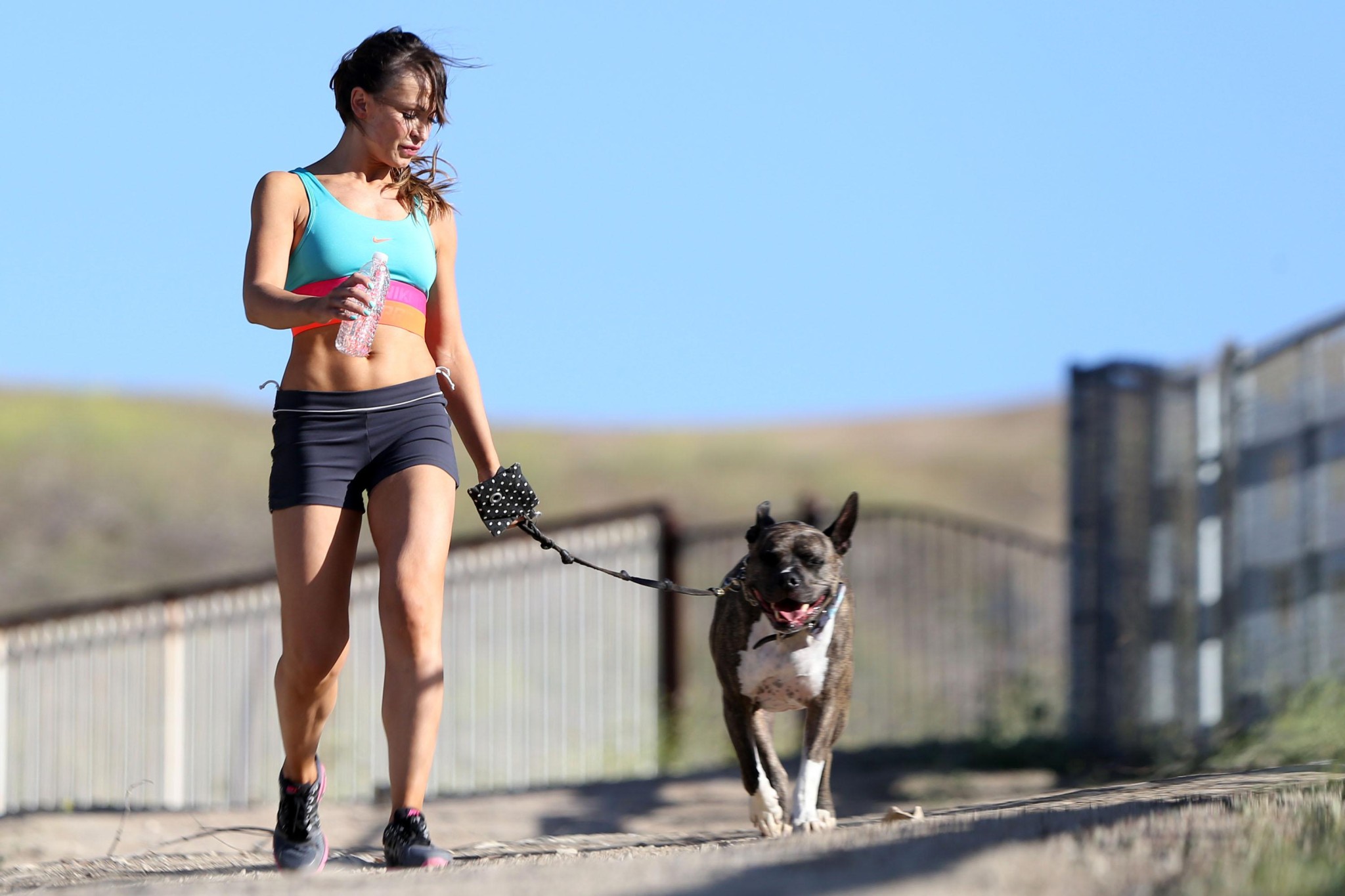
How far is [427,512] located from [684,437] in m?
38.0

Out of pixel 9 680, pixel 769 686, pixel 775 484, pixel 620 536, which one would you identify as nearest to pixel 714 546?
pixel 620 536

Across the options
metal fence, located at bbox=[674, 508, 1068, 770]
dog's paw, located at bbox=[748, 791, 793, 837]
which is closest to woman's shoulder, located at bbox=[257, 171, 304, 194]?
dog's paw, located at bbox=[748, 791, 793, 837]

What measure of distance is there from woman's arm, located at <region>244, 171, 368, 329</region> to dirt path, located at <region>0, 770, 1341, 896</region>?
1.29m

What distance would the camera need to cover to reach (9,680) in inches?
349

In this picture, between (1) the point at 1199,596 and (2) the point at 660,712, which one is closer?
(1) the point at 1199,596

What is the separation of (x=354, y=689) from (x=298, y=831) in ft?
17.8

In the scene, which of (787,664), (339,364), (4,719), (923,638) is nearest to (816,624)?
(787,664)

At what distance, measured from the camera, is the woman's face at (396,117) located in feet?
13.0

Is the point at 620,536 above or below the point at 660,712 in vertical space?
above

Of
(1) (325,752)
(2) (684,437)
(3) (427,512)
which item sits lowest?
(1) (325,752)

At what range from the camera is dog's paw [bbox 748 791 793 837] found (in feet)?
13.9

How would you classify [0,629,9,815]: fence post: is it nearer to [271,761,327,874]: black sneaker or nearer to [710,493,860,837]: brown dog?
[271,761,327,874]: black sneaker

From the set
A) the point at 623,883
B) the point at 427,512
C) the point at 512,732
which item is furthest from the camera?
the point at 512,732

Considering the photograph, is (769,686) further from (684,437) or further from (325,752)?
(684,437)
